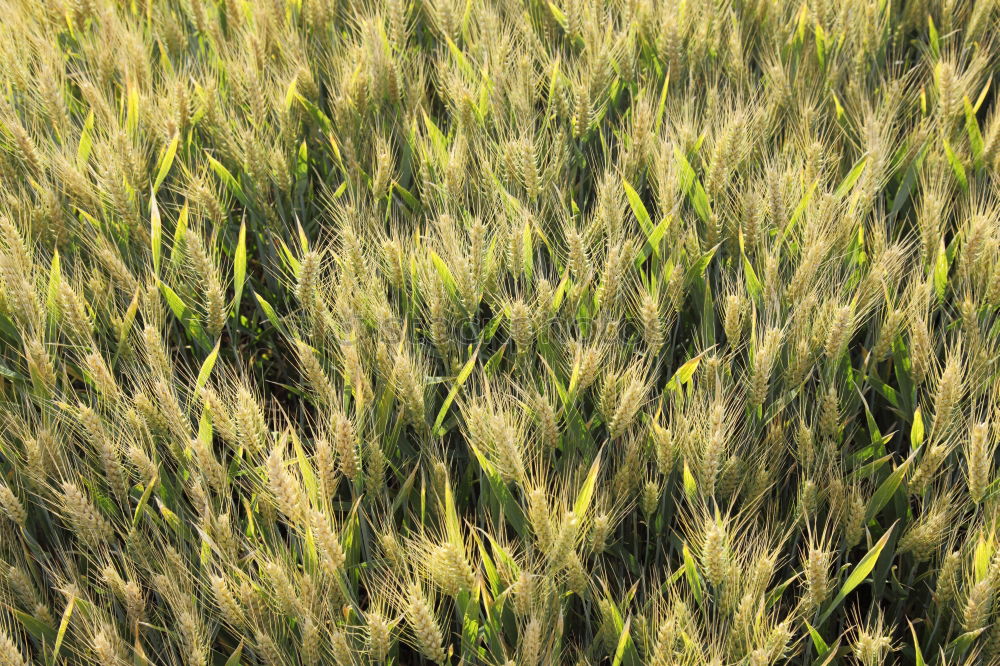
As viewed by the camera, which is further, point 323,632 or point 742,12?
point 742,12

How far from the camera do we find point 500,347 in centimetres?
153

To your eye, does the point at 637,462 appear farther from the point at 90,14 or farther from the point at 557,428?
the point at 90,14

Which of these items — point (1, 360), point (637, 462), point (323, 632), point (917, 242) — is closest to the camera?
point (323, 632)

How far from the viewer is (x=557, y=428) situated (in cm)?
136

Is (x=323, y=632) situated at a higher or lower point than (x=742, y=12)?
lower

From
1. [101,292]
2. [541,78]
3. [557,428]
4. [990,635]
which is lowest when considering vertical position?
[990,635]

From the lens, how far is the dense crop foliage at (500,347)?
122 centimetres

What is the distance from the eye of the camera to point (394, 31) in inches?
77.5

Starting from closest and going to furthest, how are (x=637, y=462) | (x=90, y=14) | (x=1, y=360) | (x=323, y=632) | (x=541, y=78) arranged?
(x=323, y=632)
(x=637, y=462)
(x=1, y=360)
(x=541, y=78)
(x=90, y=14)

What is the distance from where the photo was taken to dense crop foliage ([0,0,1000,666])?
1.22m

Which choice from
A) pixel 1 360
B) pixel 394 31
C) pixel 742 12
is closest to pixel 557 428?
pixel 1 360

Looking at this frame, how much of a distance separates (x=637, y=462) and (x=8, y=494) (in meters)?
0.87

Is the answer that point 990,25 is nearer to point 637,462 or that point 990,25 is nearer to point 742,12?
point 742,12

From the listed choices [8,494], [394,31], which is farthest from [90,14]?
[8,494]
